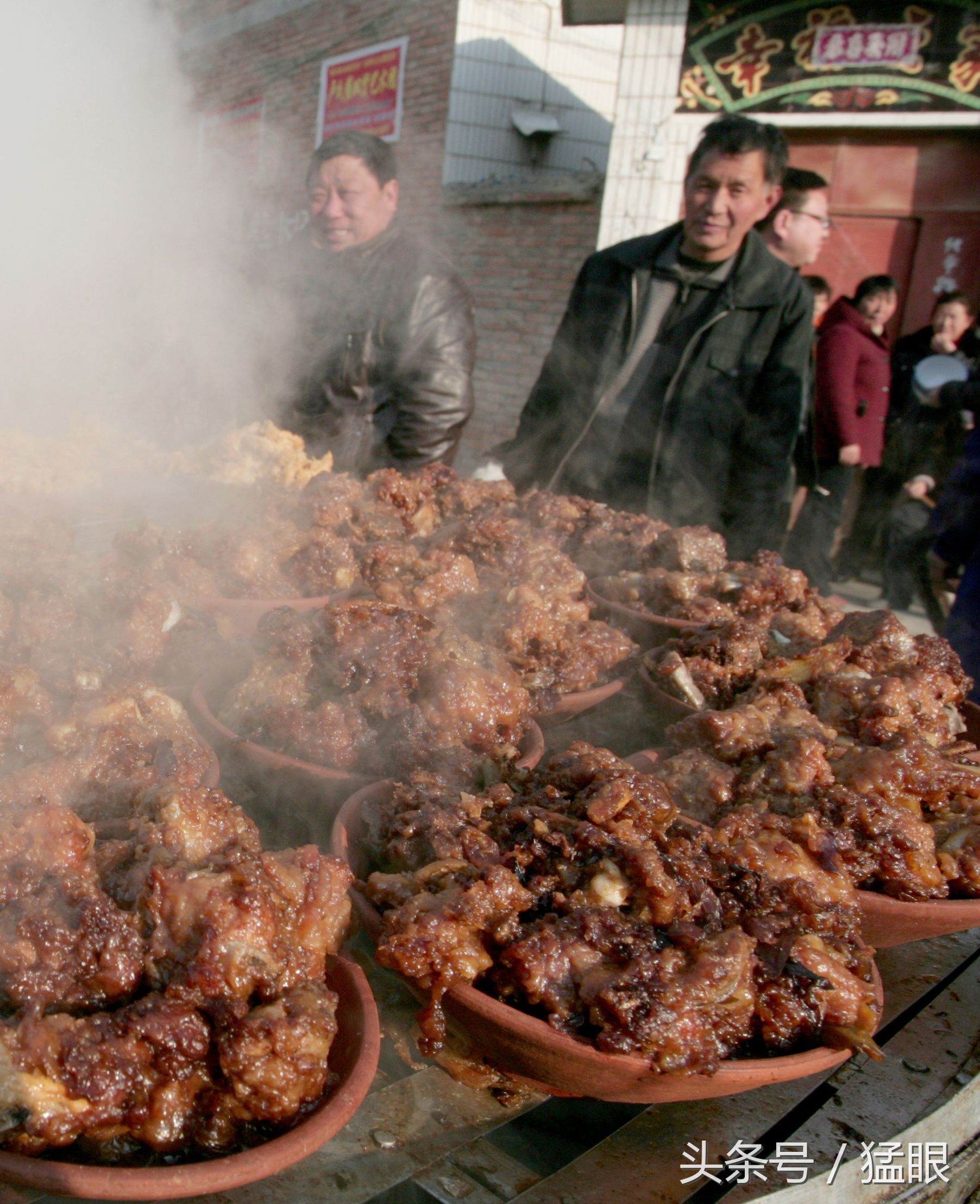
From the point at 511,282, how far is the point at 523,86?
2.52m

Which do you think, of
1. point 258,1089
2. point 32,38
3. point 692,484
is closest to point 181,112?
point 32,38

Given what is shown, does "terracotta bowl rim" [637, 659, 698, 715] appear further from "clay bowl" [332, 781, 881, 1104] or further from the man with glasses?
the man with glasses

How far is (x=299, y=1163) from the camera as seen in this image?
1149 mm

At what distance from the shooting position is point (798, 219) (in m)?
4.96

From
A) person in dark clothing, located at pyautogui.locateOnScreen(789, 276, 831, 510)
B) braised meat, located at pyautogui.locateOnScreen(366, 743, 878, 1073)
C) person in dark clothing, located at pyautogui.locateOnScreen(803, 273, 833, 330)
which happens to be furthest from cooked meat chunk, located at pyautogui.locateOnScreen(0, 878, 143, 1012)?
person in dark clothing, located at pyautogui.locateOnScreen(803, 273, 833, 330)

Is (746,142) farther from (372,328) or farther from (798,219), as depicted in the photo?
(372,328)

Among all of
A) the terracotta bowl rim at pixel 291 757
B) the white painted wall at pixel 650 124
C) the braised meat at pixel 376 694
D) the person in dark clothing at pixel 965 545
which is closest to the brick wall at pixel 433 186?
the white painted wall at pixel 650 124

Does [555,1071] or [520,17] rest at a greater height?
[520,17]

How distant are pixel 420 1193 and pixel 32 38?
9.50 feet

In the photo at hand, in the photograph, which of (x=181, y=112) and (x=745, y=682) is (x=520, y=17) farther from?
(x=745, y=682)

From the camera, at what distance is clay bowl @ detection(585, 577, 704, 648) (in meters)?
2.30

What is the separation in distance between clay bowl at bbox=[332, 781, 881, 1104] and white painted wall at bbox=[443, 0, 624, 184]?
10.8 metres

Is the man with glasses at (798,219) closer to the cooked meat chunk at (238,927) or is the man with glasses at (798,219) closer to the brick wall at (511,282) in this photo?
the brick wall at (511,282)

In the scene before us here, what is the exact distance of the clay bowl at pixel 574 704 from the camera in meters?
1.93
